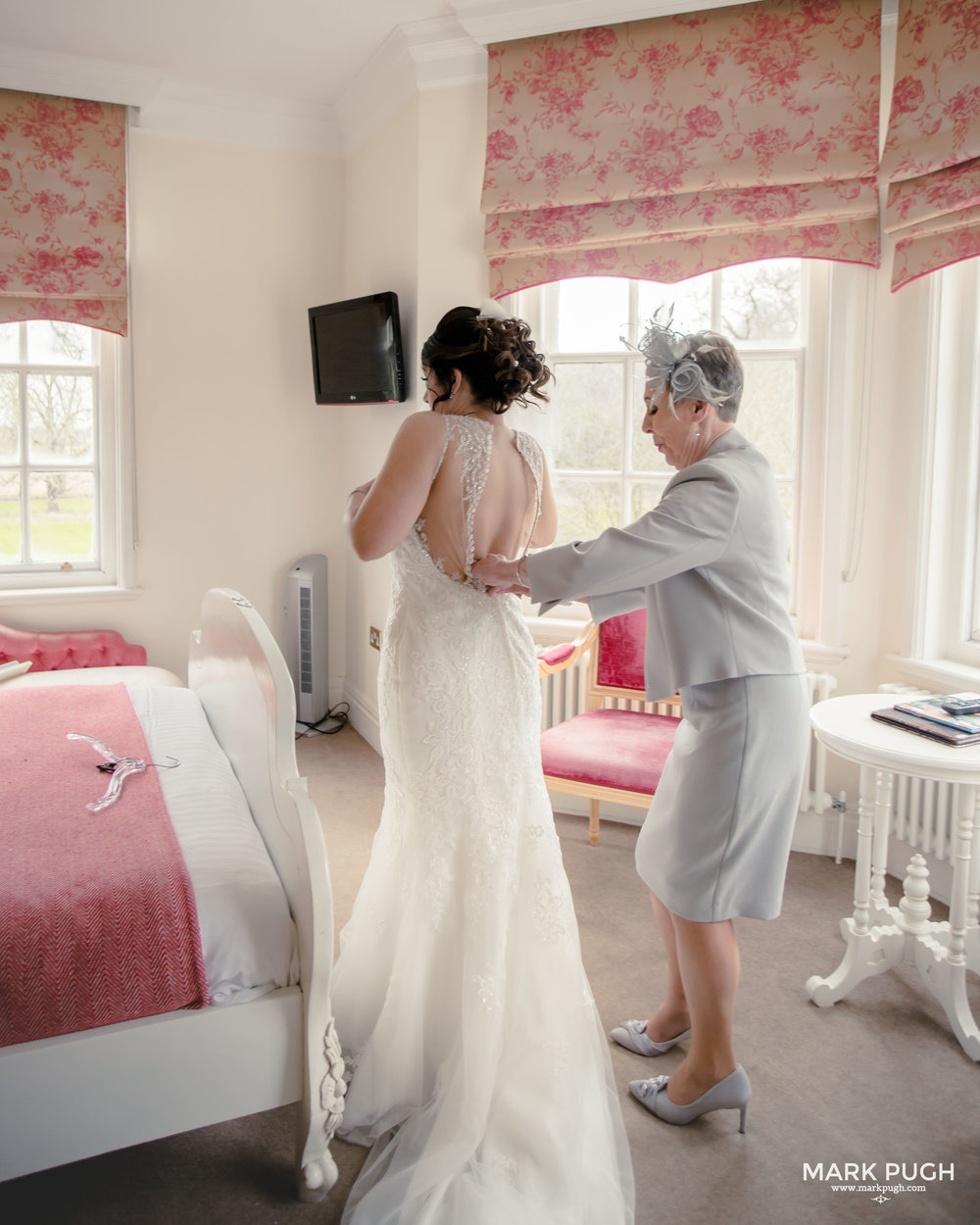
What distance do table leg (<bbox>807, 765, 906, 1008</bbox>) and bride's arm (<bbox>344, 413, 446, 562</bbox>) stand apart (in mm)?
1376

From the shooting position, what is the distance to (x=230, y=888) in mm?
1713

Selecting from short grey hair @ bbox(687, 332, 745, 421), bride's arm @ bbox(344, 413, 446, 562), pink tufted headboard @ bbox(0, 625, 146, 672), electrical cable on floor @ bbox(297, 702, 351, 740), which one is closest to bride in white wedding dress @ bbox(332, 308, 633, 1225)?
bride's arm @ bbox(344, 413, 446, 562)

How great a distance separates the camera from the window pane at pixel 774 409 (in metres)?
3.41

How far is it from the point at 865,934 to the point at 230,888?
164cm

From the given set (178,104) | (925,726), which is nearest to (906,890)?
(925,726)

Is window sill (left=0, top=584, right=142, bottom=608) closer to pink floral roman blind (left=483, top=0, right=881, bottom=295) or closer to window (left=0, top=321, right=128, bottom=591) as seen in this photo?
window (left=0, top=321, right=128, bottom=591)

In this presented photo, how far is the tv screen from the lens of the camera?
3939 mm

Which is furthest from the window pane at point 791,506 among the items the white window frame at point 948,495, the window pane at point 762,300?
the window pane at point 762,300

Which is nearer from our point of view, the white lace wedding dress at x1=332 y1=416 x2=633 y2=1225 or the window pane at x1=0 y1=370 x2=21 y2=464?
the white lace wedding dress at x1=332 y1=416 x2=633 y2=1225

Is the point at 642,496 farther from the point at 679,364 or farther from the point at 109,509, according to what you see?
the point at 109,509

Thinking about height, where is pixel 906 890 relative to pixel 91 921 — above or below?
below

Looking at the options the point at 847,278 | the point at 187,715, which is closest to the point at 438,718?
the point at 187,715

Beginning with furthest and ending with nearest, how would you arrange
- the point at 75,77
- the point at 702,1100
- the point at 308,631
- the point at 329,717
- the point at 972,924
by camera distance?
1. the point at 329,717
2. the point at 308,631
3. the point at 75,77
4. the point at 972,924
5. the point at 702,1100

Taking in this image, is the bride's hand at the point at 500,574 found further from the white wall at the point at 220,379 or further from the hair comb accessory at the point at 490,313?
the white wall at the point at 220,379
